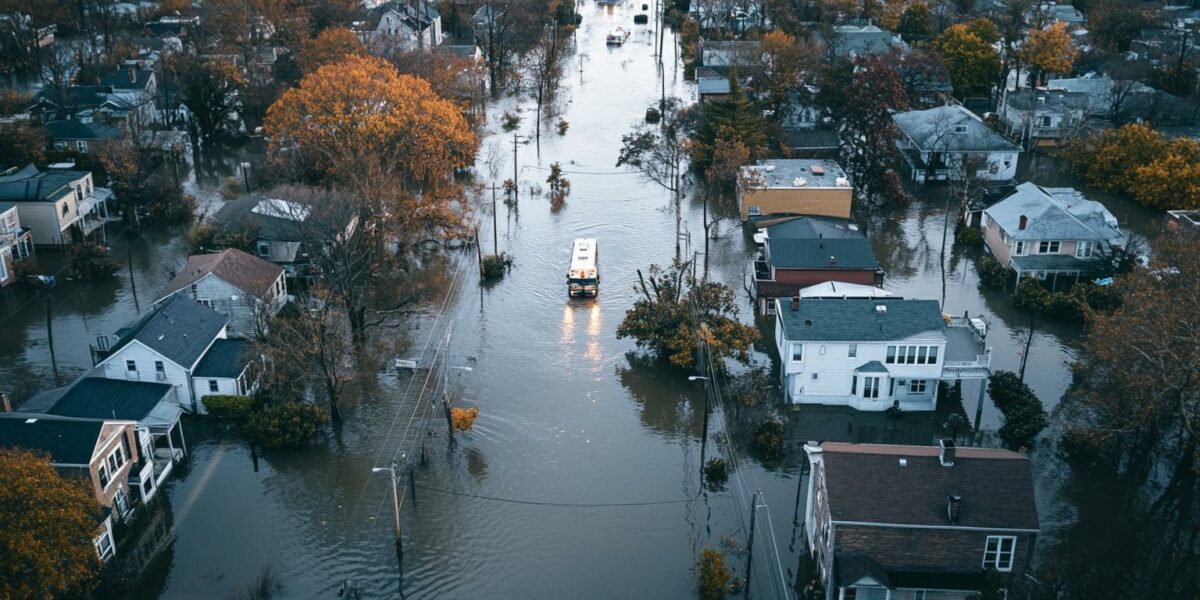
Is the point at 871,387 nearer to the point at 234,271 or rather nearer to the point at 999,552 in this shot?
the point at 999,552

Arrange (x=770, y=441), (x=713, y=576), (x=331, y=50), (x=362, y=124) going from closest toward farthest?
(x=713, y=576) → (x=770, y=441) → (x=362, y=124) → (x=331, y=50)

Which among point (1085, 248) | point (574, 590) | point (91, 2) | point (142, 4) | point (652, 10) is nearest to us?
point (574, 590)

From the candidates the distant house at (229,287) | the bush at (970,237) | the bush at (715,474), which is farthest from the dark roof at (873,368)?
the distant house at (229,287)

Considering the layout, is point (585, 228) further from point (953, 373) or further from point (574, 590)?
point (574, 590)

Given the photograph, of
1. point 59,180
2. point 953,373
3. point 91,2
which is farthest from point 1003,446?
point 91,2

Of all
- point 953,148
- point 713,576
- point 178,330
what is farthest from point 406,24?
point 713,576

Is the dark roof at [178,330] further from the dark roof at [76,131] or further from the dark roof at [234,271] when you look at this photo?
the dark roof at [76,131]

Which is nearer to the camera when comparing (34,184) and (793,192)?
(34,184)
